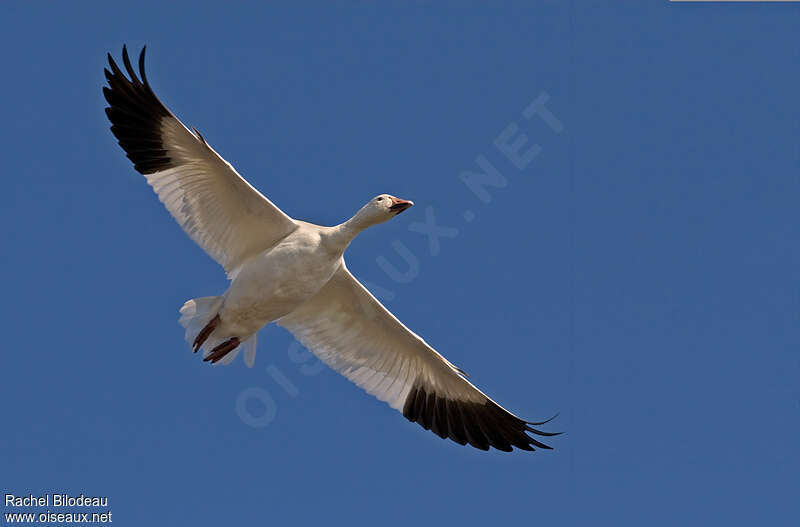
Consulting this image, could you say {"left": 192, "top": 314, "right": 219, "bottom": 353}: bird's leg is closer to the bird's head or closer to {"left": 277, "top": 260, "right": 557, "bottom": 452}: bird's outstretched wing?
{"left": 277, "top": 260, "right": 557, "bottom": 452}: bird's outstretched wing

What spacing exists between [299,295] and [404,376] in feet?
6.97

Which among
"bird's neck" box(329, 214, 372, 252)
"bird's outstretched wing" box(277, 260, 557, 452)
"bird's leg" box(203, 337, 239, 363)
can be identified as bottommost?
"bird's leg" box(203, 337, 239, 363)

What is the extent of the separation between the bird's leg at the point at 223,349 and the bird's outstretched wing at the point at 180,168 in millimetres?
1430

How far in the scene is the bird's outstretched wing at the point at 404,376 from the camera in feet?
59.4

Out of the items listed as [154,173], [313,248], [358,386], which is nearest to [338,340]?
[358,386]

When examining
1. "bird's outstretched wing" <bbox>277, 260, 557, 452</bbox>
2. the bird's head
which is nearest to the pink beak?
the bird's head

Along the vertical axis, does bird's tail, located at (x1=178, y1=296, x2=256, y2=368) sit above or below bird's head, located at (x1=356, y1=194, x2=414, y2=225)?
below

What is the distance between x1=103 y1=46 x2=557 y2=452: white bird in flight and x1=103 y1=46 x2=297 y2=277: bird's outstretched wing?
0.01 meters

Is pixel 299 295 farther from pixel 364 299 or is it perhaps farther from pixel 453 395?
pixel 453 395

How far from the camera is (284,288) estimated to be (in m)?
17.0

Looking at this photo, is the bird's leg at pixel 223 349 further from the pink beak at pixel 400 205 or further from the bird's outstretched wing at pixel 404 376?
the pink beak at pixel 400 205

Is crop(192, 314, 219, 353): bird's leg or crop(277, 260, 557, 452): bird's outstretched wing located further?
crop(277, 260, 557, 452): bird's outstretched wing

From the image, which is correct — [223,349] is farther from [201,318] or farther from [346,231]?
[346,231]

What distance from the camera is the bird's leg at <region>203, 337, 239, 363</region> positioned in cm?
1742
